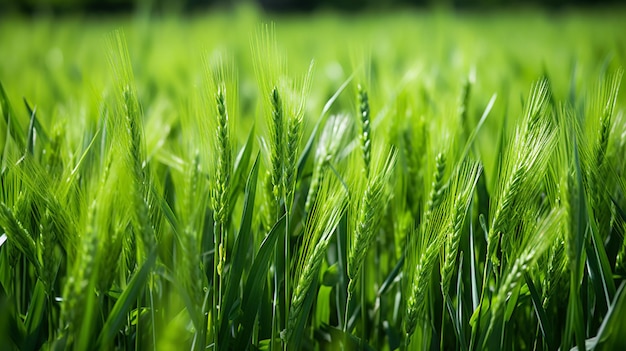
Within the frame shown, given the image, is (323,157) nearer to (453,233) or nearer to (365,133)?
(365,133)

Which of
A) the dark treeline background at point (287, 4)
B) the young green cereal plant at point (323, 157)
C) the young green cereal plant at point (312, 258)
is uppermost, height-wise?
the dark treeline background at point (287, 4)

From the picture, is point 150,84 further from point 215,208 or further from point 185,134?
point 215,208

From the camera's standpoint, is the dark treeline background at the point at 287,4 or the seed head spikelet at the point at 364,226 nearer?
the seed head spikelet at the point at 364,226

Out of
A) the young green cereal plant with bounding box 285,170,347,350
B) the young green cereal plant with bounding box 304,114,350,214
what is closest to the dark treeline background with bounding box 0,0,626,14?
the young green cereal plant with bounding box 304,114,350,214

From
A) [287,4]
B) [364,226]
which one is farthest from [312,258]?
[287,4]

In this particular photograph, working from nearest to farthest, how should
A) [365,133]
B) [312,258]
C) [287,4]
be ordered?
1. [312,258]
2. [365,133]
3. [287,4]

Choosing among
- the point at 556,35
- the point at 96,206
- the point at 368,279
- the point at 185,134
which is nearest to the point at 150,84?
the point at 185,134

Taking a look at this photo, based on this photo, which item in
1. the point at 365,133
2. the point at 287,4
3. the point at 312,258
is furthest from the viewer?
the point at 287,4

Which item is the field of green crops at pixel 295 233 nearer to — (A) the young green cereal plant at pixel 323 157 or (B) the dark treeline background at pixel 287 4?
(A) the young green cereal plant at pixel 323 157

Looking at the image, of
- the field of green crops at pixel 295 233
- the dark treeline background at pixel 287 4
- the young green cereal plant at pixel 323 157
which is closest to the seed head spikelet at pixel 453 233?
the field of green crops at pixel 295 233

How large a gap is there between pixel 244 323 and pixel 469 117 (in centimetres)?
63

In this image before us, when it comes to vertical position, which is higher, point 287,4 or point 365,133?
point 287,4

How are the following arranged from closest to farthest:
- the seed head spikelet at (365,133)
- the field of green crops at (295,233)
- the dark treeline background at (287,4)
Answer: the field of green crops at (295,233) → the seed head spikelet at (365,133) → the dark treeline background at (287,4)

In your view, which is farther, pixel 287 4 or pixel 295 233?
pixel 287 4
